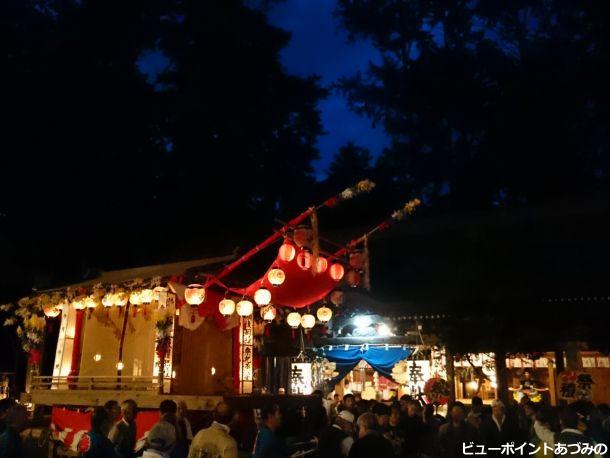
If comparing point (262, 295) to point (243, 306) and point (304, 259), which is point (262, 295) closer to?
point (243, 306)

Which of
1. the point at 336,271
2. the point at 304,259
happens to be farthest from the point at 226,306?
the point at 336,271

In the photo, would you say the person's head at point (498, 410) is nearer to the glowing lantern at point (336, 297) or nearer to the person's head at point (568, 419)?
the person's head at point (568, 419)

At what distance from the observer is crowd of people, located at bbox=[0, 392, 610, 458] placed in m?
5.63

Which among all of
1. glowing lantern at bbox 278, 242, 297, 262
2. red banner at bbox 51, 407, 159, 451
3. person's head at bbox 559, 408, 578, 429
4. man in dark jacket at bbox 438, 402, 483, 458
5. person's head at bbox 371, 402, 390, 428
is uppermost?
glowing lantern at bbox 278, 242, 297, 262

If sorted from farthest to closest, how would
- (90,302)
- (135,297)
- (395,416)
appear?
(90,302), (135,297), (395,416)

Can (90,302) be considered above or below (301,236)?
below

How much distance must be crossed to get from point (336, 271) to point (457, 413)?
5.46 meters

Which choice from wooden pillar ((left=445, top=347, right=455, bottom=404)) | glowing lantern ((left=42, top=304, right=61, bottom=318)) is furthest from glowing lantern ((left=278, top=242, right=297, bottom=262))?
glowing lantern ((left=42, top=304, right=61, bottom=318))

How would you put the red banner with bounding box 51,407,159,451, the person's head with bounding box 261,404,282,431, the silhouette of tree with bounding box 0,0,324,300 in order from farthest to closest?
the silhouette of tree with bounding box 0,0,324,300
the red banner with bounding box 51,407,159,451
the person's head with bounding box 261,404,282,431

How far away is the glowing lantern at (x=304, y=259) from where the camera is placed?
11.9 meters

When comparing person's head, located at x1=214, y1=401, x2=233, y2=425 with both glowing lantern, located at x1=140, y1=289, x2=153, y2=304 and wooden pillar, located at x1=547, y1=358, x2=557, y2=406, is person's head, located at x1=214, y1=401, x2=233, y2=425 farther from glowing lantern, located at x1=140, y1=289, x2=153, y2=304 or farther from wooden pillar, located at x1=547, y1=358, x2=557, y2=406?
wooden pillar, located at x1=547, y1=358, x2=557, y2=406

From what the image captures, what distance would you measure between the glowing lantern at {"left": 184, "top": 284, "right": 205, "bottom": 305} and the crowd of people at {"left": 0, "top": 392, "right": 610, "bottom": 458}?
3.71 meters

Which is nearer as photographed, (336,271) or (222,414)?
(222,414)

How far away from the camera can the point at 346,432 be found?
255 inches
